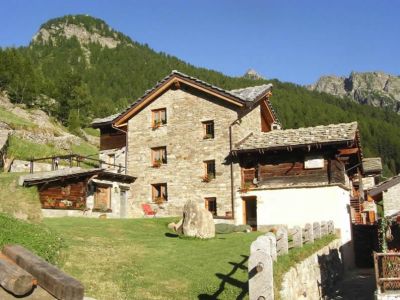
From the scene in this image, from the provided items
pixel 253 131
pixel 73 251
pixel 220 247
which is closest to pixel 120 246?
pixel 73 251

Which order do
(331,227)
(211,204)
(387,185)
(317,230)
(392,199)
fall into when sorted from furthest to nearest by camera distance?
(211,204) → (392,199) → (387,185) → (331,227) → (317,230)

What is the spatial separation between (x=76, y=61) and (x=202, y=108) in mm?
116550

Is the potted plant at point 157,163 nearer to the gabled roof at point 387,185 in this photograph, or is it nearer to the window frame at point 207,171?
the window frame at point 207,171

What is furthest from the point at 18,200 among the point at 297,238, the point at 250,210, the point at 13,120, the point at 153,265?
the point at 13,120

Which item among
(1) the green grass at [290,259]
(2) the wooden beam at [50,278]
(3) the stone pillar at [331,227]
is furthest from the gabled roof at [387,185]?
(2) the wooden beam at [50,278]

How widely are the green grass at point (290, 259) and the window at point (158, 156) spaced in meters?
14.1

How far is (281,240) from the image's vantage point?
13.9m

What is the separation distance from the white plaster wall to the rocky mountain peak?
145944 mm

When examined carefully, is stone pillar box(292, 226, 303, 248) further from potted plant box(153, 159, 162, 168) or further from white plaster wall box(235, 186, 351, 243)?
potted plant box(153, 159, 162, 168)

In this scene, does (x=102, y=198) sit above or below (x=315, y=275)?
above

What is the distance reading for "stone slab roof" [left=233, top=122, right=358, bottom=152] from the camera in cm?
2505

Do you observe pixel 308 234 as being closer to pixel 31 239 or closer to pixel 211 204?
pixel 31 239

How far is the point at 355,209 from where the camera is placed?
31672 mm

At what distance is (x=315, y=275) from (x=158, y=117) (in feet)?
57.9
